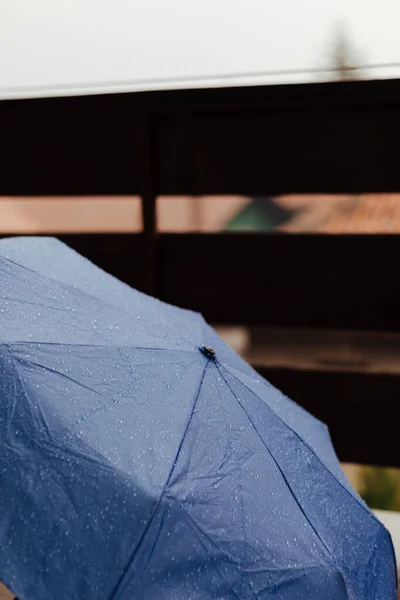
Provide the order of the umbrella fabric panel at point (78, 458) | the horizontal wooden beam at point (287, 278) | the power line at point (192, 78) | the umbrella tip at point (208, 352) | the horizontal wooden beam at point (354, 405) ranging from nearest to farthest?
the umbrella fabric panel at point (78, 458) < the umbrella tip at point (208, 352) < the power line at point (192, 78) < the horizontal wooden beam at point (287, 278) < the horizontal wooden beam at point (354, 405)

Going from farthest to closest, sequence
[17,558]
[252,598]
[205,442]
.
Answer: [205,442] < [252,598] < [17,558]

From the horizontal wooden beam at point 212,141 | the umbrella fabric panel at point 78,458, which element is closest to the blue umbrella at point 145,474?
the umbrella fabric panel at point 78,458

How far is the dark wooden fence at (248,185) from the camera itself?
310cm

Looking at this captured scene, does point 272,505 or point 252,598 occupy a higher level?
point 272,505

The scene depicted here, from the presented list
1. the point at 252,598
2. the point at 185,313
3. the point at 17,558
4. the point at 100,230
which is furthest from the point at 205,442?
the point at 100,230

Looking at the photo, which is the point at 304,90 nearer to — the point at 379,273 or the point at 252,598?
the point at 379,273

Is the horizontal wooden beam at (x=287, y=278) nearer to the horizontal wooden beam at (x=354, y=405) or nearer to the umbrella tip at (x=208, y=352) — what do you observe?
the horizontal wooden beam at (x=354, y=405)

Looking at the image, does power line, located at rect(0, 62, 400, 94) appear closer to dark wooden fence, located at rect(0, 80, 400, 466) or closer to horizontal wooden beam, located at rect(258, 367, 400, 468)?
dark wooden fence, located at rect(0, 80, 400, 466)

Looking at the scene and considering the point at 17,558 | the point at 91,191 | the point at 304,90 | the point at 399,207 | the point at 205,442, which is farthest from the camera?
the point at 91,191

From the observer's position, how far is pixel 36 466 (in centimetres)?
126

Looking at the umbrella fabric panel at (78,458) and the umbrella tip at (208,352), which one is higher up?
the umbrella tip at (208,352)

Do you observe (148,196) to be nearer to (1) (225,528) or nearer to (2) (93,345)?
(2) (93,345)

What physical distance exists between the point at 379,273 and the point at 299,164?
2.27 ft

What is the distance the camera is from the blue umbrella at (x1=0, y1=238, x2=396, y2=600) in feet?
3.98
